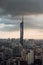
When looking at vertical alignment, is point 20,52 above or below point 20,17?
below

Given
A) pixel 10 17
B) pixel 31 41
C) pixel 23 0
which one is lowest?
pixel 31 41

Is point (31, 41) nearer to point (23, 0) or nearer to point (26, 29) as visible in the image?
point (26, 29)

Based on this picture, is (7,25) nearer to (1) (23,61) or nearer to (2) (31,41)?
(2) (31,41)

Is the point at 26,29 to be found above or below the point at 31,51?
above

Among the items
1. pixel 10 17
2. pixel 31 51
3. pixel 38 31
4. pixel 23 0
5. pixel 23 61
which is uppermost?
pixel 23 0

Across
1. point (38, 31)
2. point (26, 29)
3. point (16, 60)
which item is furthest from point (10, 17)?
point (16, 60)

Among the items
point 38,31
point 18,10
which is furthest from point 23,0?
point 38,31

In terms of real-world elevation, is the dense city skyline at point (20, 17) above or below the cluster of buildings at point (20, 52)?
above

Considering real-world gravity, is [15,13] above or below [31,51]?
above

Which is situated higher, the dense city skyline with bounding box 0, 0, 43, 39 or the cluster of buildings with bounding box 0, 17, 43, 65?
the dense city skyline with bounding box 0, 0, 43, 39
